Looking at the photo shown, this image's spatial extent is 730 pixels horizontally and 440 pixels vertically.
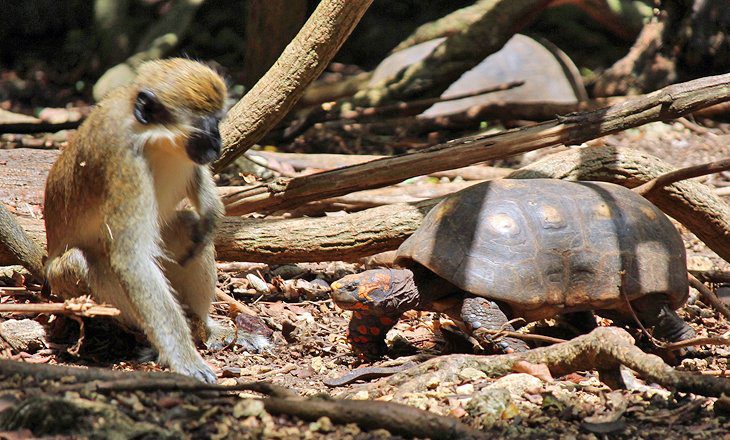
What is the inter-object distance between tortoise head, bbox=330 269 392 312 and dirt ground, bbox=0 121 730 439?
17.6 inches

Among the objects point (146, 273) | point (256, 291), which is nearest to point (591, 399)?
point (146, 273)

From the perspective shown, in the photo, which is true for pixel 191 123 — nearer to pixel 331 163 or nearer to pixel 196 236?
pixel 196 236

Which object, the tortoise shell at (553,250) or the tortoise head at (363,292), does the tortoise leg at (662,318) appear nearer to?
the tortoise shell at (553,250)

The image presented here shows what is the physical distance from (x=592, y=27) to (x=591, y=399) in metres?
12.7

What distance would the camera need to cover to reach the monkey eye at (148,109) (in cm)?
492

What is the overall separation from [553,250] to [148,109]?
9.44ft

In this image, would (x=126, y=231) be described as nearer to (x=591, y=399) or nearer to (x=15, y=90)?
(x=591, y=399)

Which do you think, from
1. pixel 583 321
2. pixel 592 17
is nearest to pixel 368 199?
pixel 583 321

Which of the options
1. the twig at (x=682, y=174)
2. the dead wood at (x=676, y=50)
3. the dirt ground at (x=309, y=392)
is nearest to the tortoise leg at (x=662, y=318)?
the dirt ground at (x=309, y=392)

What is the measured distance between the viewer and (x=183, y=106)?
499 cm

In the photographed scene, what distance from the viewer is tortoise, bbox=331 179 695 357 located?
18.1 ft

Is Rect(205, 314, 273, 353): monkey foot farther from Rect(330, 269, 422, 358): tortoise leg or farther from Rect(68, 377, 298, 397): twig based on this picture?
Rect(68, 377, 298, 397): twig

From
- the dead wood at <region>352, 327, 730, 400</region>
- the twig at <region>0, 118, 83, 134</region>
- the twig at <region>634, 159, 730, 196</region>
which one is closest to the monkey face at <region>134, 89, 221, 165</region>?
the dead wood at <region>352, 327, 730, 400</region>

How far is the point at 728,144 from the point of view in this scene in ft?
37.0
